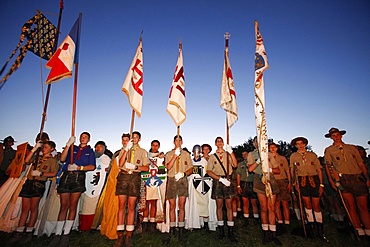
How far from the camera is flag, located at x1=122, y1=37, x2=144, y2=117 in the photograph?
5.55 metres

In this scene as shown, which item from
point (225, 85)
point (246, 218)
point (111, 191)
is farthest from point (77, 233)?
point (225, 85)

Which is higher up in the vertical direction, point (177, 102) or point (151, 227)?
point (177, 102)

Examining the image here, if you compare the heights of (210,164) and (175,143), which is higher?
(175,143)

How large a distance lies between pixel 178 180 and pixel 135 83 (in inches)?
120

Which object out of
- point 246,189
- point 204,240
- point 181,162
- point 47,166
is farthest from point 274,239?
point 47,166

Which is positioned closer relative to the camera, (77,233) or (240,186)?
(77,233)

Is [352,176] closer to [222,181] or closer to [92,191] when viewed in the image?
[222,181]

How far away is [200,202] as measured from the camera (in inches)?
250

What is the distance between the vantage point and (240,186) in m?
7.74

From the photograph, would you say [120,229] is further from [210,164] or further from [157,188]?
[210,164]

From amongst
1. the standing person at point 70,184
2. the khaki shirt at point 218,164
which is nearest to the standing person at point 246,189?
the khaki shirt at point 218,164

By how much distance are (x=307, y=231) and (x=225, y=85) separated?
4.78m

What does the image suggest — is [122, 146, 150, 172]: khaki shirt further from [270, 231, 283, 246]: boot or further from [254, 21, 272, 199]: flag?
[270, 231, 283, 246]: boot

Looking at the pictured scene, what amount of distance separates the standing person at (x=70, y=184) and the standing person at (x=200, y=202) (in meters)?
3.24
